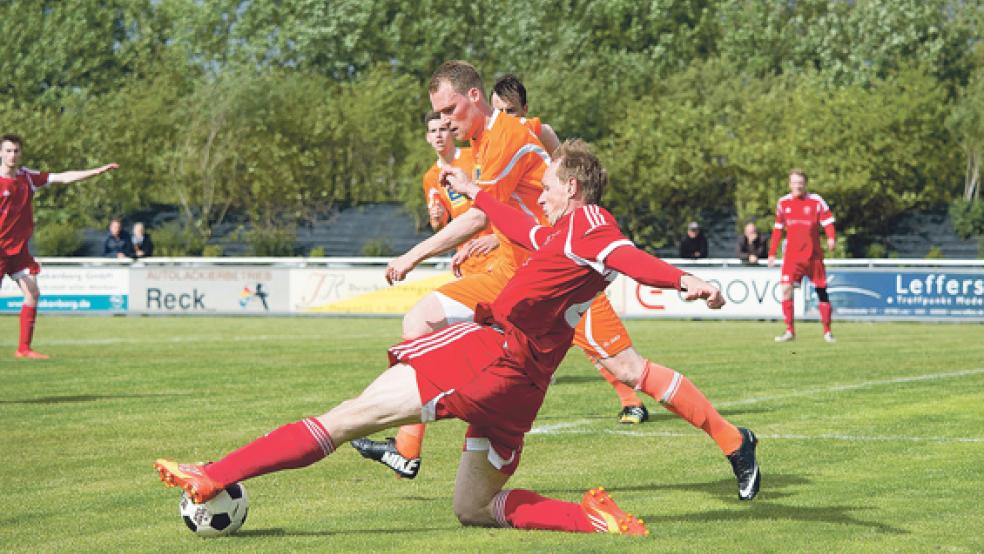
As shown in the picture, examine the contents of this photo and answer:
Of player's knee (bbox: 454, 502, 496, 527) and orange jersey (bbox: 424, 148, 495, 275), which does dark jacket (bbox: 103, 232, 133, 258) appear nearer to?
orange jersey (bbox: 424, 148, 495, 275)

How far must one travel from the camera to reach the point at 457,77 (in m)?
8.33

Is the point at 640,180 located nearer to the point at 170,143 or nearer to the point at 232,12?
the point at 170,143

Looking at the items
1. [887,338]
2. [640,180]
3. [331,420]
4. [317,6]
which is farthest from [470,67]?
[317,6]

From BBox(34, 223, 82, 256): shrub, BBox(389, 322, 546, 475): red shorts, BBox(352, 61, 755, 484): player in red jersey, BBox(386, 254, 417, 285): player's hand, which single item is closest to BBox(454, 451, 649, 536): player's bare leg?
BBox(389, 322, 546, 475): red shorts

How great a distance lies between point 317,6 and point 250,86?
50.6 feet

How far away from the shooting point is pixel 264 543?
6348 millimetres

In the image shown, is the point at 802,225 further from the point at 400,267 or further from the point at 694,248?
the point at 400,267

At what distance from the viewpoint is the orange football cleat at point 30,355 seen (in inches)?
714

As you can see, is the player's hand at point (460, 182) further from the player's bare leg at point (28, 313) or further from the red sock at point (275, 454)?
the player's bare leg at point (28, 313)

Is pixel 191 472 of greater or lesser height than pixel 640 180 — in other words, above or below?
above

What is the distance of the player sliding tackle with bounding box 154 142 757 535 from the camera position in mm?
6199

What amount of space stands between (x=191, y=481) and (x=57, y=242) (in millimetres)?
43073

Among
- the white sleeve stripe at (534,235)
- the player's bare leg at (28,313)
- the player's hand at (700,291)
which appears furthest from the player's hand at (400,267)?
the player's bare leg at (28,313)

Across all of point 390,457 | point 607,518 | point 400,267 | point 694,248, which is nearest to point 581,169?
point 400,267
